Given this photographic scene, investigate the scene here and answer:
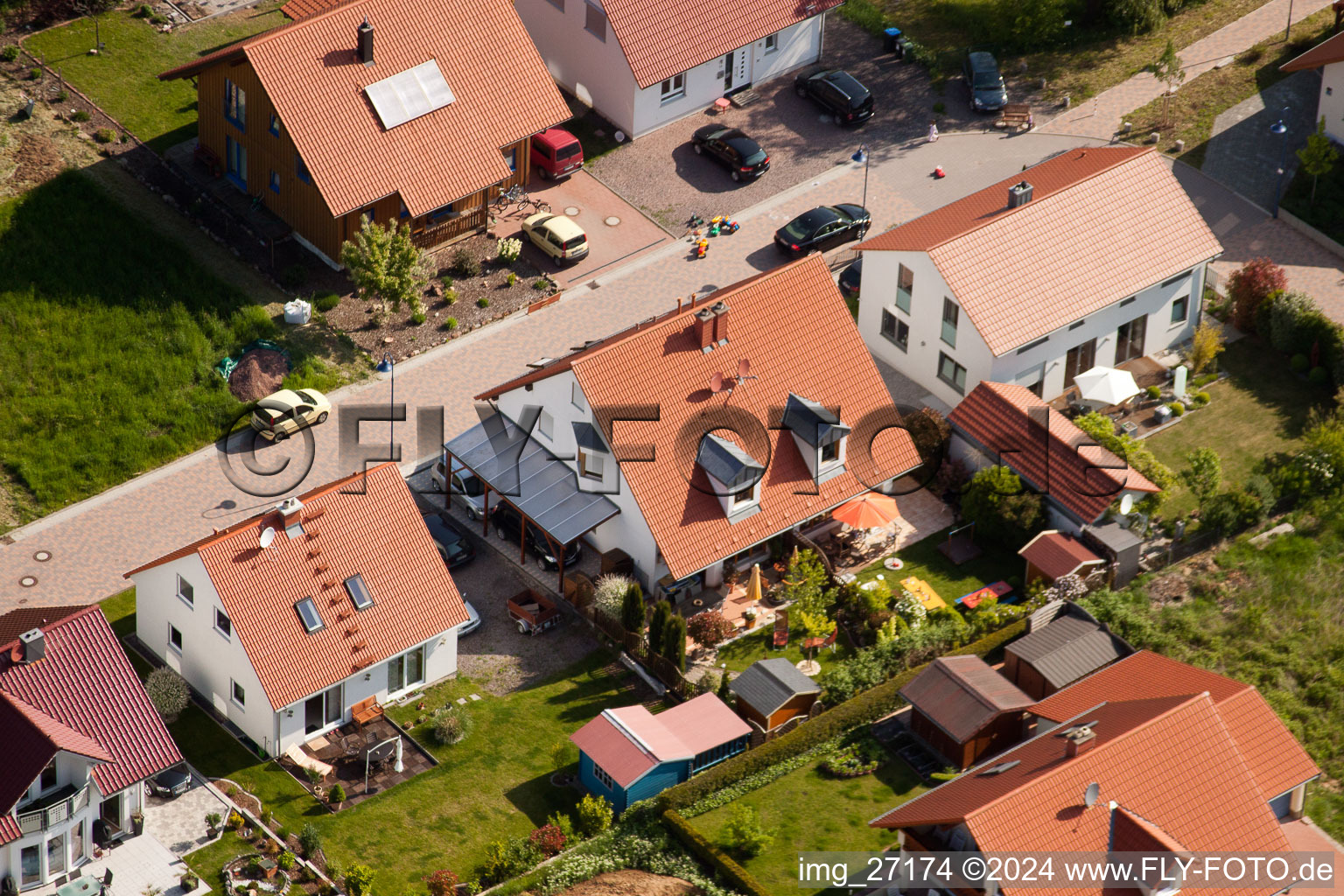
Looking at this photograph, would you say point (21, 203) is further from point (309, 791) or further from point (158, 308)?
point (309, 791)

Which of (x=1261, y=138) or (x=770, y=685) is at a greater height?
(x=1261, y=138)

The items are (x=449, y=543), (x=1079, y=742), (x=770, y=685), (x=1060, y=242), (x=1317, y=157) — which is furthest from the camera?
(x=1317, y=157)

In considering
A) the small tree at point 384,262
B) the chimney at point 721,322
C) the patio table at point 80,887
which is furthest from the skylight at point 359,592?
the small tree at point 384,262

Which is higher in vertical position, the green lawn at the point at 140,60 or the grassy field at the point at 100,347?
the green lawn at the point at 140,60

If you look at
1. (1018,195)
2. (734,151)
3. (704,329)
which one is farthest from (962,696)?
(734,151)

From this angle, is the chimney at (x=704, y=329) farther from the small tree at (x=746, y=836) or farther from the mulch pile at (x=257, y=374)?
the mulch pile at (x=257, y=374)

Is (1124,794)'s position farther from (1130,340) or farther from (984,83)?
(984,83)
